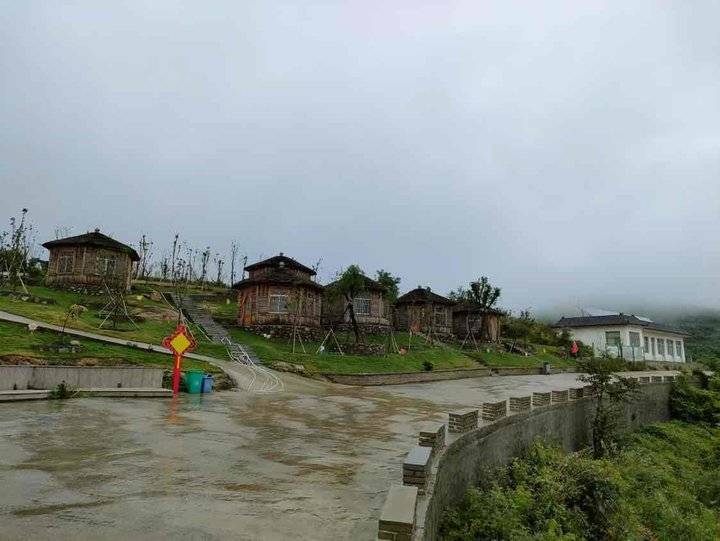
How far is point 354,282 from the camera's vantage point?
37.9m

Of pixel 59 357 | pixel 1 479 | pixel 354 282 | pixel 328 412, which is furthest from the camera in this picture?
pixel 354 282

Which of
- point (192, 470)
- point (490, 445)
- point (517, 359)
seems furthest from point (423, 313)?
point (192, 470)

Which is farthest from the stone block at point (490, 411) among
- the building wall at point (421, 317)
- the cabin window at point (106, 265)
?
the building wall at point (421, 317)

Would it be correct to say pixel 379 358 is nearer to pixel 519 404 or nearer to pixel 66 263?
pixel 519 404

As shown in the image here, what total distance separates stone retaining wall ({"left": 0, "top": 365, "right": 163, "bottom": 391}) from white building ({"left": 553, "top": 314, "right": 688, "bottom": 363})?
47728mm

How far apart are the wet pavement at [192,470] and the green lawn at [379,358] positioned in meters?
14.1

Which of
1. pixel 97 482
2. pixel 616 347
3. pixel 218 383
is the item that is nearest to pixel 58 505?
pixel 97 482

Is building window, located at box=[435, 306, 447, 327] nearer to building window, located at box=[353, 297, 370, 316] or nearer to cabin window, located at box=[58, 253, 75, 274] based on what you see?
building window, located at box=[353, 297, 370, 316]

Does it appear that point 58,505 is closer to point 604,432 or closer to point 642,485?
point 642,485

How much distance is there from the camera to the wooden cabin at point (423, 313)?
5219cm

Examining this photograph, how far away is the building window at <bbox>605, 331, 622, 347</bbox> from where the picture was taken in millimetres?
56919

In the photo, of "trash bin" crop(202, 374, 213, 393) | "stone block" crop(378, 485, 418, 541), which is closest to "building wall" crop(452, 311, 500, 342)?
"trash bin" crop(202, 374, 213, 393)

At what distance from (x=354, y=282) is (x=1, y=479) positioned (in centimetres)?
3141

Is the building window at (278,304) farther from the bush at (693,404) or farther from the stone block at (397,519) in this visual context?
the stone block at (397,519)
